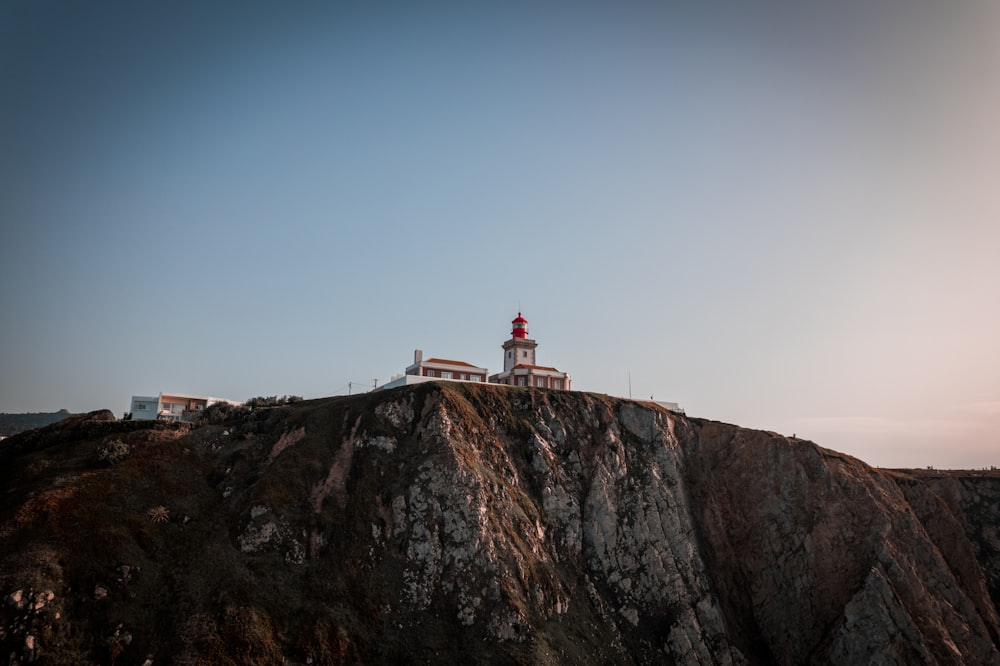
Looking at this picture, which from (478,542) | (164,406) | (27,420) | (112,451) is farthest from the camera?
(27,420)

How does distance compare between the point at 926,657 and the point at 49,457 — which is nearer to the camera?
the point at 49,457

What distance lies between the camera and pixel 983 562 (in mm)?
55406

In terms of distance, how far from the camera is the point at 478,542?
38312mm

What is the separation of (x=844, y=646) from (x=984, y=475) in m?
35.0

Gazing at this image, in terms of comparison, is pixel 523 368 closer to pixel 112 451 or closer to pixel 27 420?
pixel 112 451

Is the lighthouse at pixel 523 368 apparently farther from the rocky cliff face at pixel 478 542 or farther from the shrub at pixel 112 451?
the shrub at pixel 112 451

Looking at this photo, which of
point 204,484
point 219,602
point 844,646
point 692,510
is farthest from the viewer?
point 692,510

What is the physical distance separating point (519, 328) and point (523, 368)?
20.3 feet

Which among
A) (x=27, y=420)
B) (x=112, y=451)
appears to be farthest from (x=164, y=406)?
(x=27, y=420)

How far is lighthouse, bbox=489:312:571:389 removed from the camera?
219ft

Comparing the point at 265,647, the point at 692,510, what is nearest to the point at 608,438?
the point at 692,510

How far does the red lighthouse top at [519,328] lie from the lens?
71.1m

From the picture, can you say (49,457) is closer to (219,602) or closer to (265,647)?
(219,602)

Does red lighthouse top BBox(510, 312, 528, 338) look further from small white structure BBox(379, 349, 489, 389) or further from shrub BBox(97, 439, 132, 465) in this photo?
shrub BBox(97, 439, 132, 465)
